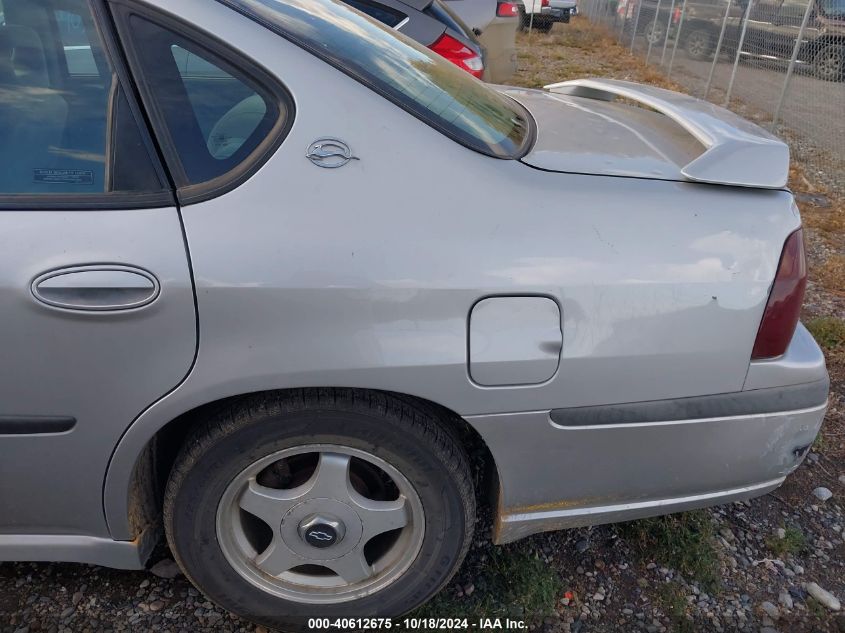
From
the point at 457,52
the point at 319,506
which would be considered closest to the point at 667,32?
the point at 457,52

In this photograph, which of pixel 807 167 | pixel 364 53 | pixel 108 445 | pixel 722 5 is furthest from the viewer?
pixel 722 5

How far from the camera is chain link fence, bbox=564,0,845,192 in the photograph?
670 centimetres

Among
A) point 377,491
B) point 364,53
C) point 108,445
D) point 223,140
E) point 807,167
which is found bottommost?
point 807,167

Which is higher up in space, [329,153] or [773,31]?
[329,153]

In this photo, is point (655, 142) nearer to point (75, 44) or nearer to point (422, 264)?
point (422, 264)

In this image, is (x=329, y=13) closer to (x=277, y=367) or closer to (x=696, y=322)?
(x=277, y=367)

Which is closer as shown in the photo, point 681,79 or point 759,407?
point 759,407

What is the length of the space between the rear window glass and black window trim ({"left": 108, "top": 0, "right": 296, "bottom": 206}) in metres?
0.12

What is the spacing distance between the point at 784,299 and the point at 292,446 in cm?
128

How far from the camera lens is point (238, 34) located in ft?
4.89

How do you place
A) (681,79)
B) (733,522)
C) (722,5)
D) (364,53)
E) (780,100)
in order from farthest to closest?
(681,79), (722,5), (780,100), (733,522), (364,53)

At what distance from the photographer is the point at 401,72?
1.77 m

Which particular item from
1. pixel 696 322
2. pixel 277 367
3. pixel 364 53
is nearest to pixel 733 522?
pixel 696 322

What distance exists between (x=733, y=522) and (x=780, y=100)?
6.27 meters
